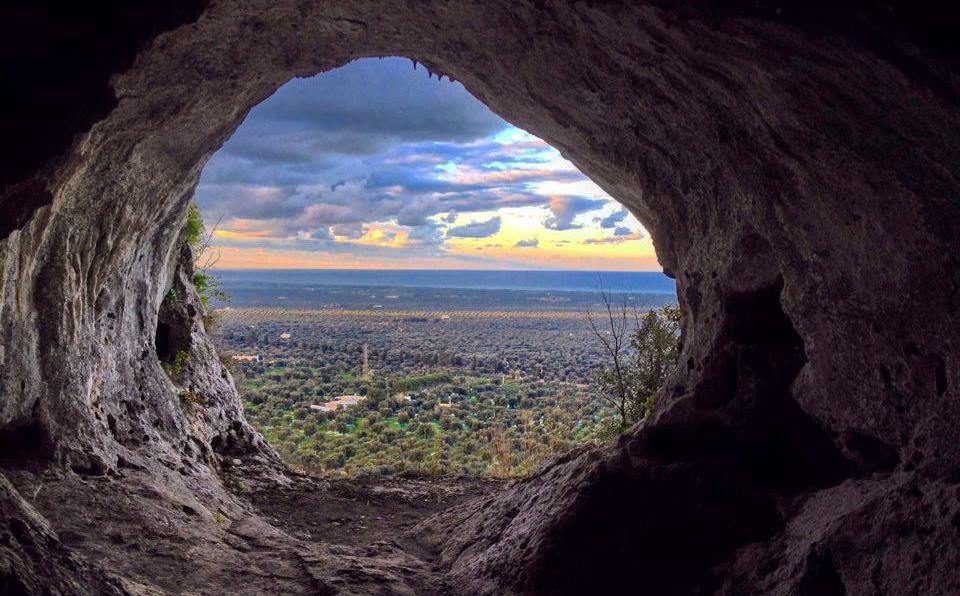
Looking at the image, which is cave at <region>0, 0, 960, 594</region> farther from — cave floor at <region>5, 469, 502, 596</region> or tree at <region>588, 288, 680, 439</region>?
tree at <region>588, 288, 680, 439</region>

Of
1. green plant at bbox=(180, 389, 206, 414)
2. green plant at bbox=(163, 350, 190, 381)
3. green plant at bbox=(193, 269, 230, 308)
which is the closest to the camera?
green plant at bbox=(180, 389, 206, 414)

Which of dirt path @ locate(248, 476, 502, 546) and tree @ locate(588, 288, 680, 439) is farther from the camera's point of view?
tree @ locate(588, 288, 680, 439)

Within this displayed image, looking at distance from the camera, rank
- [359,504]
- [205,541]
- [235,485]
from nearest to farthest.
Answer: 1. [205,541]
2. [235,485]
3. [359,504]

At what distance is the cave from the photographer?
3885mm

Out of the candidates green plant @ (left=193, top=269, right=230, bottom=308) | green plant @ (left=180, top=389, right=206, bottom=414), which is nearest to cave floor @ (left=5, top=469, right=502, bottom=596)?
green plant @ (left=180, top=389, right=206, bottom=414)

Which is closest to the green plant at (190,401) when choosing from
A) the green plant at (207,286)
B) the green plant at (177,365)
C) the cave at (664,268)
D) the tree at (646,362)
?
the green plant at (177,365)

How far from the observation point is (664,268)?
29.6 ft

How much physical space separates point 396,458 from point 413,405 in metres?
11.2

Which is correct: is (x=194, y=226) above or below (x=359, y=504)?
above

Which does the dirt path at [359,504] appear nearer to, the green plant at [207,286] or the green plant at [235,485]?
the green plant at [235,485]

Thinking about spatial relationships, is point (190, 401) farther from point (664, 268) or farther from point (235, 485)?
point (664, 268)

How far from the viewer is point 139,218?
9.09 meters

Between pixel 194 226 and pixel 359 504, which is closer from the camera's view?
pixel 359 504

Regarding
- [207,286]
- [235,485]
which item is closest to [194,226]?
[207,286]
